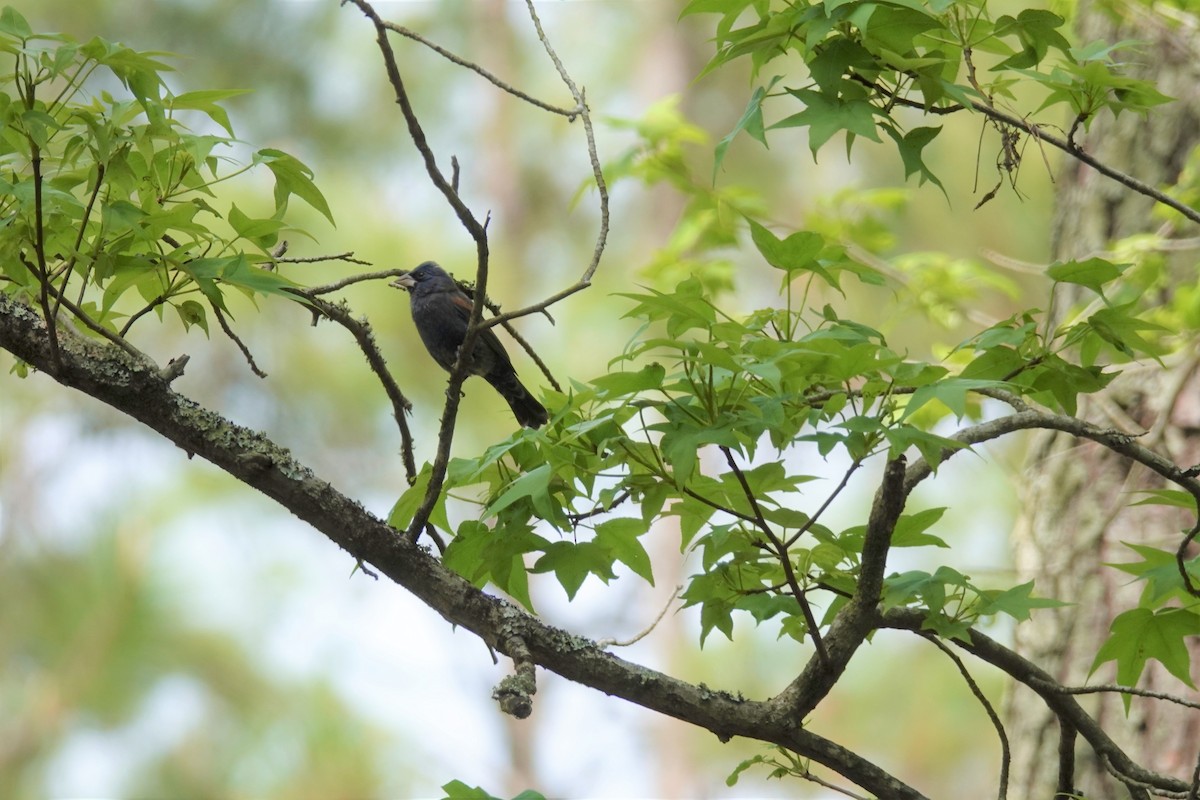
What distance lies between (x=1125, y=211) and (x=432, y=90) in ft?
18.1

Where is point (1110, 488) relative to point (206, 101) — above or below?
above

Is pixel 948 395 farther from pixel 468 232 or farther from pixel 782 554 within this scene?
pixel 468 232

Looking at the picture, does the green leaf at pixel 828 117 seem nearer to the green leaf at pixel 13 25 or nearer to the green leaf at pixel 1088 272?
the green leaf at pixel 1088 272

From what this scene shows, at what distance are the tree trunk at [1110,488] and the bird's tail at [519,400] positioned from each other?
1.40 meters

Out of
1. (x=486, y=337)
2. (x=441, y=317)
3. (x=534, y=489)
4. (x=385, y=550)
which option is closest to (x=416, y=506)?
(x=385, y=550)

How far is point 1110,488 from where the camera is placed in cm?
294

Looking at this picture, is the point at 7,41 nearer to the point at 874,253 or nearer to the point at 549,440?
the point at 549,440

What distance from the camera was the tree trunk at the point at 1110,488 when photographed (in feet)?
8.73

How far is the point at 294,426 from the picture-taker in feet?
21.6

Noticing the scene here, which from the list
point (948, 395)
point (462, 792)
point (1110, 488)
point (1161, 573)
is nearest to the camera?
point (462, 792)

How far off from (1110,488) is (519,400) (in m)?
1.67

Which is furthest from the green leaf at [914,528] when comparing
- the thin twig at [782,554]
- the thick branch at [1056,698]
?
the thin twig at [782,554]

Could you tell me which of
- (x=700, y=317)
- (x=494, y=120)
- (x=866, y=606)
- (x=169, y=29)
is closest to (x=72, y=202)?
(x=700, y=317)

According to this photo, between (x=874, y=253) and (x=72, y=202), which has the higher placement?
(x=874, y=253)
